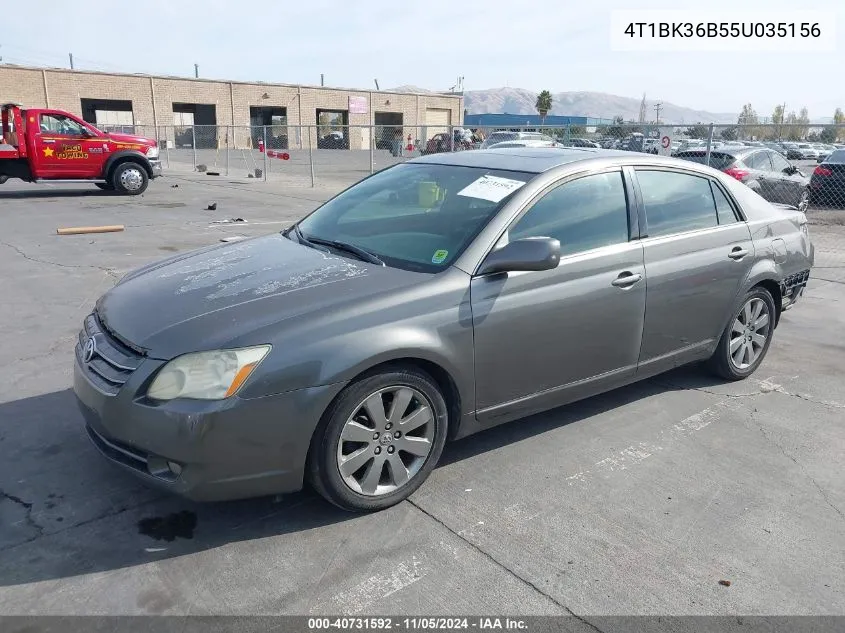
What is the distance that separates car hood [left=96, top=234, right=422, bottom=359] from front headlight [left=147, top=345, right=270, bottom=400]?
0.14 ft

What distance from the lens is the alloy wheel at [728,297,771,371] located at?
4.86m

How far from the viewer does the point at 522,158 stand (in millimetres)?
4227

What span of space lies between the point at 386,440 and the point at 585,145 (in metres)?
22.6

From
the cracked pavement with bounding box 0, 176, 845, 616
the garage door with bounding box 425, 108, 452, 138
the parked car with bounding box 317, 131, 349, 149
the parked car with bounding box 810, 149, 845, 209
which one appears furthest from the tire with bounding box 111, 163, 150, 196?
the garage door with bounding box 425, 108, 452, 138

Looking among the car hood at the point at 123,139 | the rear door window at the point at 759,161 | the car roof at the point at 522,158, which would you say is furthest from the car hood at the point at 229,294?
the car hood at the point at 123,139

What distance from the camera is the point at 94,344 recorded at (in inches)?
127

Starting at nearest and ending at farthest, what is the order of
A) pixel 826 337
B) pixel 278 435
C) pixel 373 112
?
pixel 278 435, pixel 826 337, pixel 373 112

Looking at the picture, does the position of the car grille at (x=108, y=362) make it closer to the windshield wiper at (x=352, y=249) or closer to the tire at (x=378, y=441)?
the tire at (x=378, y=441)

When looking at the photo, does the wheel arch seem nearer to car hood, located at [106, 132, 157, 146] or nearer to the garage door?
car hood, located at [106, 132, 157, 146]

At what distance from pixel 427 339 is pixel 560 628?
1320mm

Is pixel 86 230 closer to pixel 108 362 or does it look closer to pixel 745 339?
pixel 108 362

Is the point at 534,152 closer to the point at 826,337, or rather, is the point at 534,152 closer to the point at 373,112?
the point at 826,337

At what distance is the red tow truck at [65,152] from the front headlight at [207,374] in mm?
15145

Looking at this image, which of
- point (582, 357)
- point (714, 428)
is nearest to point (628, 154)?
point (582, 357)
